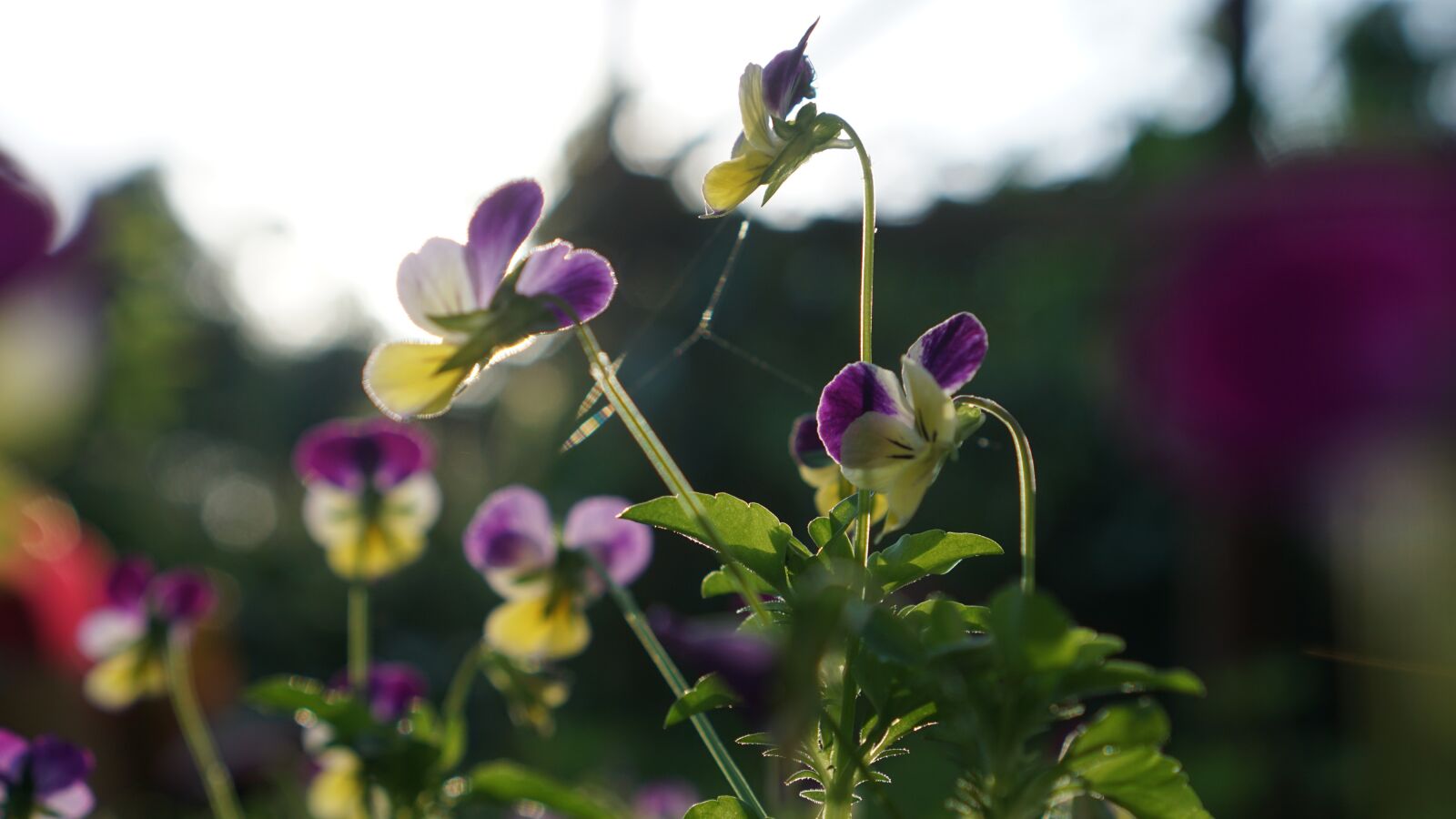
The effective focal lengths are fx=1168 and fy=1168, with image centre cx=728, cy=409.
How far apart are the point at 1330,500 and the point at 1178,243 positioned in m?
0.78

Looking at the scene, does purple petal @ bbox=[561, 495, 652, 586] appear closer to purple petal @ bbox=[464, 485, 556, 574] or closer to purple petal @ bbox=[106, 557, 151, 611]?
purple petal @ bbox=[464, 485, 556, 574]

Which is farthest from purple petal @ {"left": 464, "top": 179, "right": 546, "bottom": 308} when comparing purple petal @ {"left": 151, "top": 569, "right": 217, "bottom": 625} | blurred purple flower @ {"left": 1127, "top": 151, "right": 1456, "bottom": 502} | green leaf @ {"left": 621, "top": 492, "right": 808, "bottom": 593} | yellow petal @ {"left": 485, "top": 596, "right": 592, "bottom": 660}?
blurred purple flower @ {"left": 1127, "top": 151, "right": 1456, "bottom": 502}

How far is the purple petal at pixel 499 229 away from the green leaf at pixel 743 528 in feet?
0.37

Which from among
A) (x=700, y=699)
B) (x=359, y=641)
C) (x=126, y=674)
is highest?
(x=700, y=699)

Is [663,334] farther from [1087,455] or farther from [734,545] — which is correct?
[734,545]

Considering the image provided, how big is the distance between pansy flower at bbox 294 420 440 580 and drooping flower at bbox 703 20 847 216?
37cm

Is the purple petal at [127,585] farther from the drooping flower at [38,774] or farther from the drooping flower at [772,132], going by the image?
the drooping flower at [772,132]

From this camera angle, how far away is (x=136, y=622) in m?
0.84

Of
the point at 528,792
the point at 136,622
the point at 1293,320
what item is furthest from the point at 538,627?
the point at 1293,320

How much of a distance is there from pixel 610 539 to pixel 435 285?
25 cm

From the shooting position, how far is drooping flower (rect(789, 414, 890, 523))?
1.54 ft

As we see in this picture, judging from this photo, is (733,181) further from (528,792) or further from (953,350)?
(528,792)

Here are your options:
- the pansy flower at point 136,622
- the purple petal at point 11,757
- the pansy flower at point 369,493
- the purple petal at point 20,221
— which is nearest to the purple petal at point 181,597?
the pansy flower at point 136,622

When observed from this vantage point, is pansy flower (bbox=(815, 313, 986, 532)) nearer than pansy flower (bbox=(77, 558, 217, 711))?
Yes
